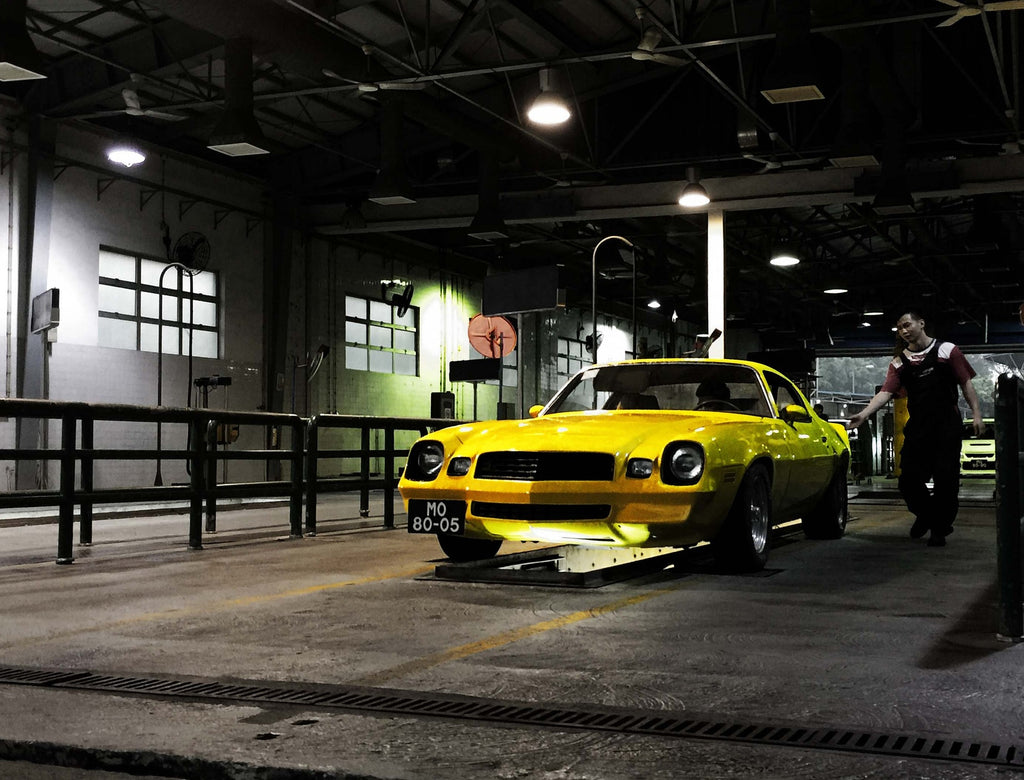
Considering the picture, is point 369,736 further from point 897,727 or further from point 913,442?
point 913,442

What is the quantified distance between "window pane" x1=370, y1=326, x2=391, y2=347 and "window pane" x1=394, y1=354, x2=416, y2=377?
57cm

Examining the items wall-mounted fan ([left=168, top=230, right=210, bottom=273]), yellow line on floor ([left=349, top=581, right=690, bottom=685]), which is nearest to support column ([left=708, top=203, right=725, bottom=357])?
wall-mounted fan ([left=168, top=230, right=210, bottom=273])

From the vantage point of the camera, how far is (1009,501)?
4.38m

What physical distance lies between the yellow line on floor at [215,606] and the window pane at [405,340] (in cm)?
1972

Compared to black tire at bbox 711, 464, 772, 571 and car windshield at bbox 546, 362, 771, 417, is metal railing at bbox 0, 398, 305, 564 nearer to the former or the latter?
car windshield at bbox 546, 362, 771, 417

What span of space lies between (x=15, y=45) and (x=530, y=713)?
10107 mm

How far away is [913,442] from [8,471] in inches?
518

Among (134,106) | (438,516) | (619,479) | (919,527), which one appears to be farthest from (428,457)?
(134,106)

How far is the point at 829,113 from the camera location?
19.2 metres

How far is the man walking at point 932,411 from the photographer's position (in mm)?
8180

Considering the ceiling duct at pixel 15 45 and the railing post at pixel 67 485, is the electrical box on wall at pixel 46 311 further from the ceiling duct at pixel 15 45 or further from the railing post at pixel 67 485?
the railing post at pixel 67 485

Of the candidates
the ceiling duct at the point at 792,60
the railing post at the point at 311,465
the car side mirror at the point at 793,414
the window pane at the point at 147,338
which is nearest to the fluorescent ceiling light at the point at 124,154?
the window pane at the point at 147,338

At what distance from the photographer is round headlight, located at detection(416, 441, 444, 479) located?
22.1 ft

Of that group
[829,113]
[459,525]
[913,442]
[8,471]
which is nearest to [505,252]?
[829,113]
